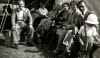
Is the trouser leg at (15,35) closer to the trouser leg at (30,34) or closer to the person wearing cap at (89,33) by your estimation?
the trouser leg at (30,34)

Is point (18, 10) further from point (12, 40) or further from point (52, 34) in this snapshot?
point (52, 34)

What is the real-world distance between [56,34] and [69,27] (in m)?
0.77

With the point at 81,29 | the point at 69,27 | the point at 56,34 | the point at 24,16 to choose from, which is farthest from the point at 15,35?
the point at 81,29

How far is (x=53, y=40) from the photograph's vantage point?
14.6ft

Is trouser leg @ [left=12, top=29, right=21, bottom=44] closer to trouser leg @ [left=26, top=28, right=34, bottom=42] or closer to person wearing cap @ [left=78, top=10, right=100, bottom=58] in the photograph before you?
trouser leg @ [left=26, top=28, right=34, bottom=42]

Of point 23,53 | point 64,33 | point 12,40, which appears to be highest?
point 64,33

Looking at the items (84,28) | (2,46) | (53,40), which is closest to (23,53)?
(2,46)

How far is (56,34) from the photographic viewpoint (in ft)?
13.5

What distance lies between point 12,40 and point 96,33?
90.5 inches

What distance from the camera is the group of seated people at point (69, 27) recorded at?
2.87 meters

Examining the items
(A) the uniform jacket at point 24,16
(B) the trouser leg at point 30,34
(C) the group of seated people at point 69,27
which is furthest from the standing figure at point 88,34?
(A) the uniform jacket at point 24,16

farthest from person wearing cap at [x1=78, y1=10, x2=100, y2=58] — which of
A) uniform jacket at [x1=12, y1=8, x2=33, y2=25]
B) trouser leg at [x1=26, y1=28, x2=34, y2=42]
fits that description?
uniform jacket at [x1=12, y1=8, x2=33, y2=25]

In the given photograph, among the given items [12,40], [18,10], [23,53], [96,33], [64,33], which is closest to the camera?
[96,33]

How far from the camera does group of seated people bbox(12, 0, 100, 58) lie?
113 inches
